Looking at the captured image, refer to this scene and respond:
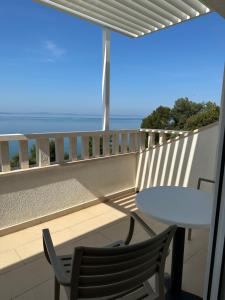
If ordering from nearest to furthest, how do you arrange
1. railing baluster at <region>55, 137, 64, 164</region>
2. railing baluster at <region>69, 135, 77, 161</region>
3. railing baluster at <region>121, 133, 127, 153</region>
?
1. railing baluster at <region>55, 137, 64, 164</region>
2. railing baluster at <region>69, 135, 77, 161</region>
3. railing baluster at <region>121, 133, 127, 153</region>

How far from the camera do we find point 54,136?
284 centimetres

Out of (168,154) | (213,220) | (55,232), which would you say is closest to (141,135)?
(168,154)

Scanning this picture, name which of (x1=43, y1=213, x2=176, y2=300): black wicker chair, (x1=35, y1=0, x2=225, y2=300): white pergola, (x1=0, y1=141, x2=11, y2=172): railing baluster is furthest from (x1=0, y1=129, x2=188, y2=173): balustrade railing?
(x1=43, y1=213, x2=176, y2=300): black wicker chair

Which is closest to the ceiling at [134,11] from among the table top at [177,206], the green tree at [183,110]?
the table top at [177,206]

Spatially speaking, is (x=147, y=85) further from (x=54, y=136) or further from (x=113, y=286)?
(x=113, y=286)

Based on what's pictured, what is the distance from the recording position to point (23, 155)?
2580 millimetres

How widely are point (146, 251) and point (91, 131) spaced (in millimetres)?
2449

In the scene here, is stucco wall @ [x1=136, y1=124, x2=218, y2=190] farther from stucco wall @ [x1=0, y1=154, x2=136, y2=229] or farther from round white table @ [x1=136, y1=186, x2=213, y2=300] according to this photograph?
round white table @ [x1=136, y1=186, x2=213, y2=300]

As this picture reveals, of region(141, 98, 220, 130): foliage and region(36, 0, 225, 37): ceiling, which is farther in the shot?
region(141, 98, 220, 130): foliage

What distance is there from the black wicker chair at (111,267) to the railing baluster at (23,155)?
168 centimetres

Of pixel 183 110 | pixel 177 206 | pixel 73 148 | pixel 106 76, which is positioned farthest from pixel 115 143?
pixel 177 206

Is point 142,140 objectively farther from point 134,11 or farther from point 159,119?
point 134,11

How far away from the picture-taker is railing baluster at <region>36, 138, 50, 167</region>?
271 centimetres

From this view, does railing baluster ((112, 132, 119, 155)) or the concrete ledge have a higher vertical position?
railing baluster ((112, 132, 119, 155))
